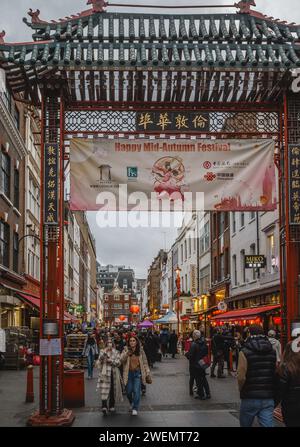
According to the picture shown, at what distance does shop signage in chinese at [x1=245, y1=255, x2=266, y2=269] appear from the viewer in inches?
1254

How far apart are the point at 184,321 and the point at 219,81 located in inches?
2084

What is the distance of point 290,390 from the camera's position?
9086 millimetres

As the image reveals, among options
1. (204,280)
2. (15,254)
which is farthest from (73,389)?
(204,280)

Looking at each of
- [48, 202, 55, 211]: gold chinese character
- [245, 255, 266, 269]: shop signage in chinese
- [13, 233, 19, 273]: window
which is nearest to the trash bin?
[48, 202, 55, 211]: gold chinese character

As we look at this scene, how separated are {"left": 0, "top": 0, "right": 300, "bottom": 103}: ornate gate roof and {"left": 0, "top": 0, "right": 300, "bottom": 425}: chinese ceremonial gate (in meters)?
0.02

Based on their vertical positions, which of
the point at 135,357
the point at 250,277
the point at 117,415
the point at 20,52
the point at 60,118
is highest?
the point at 20,52

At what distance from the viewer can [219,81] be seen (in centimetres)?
1370

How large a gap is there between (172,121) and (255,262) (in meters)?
18.5

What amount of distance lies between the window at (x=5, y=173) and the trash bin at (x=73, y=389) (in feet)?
57.5

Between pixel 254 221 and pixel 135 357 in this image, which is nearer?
pixel 135 357

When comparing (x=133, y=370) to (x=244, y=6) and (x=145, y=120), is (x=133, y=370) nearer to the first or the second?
(x=145, y=120)

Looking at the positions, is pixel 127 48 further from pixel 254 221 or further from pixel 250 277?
pixel 250 277

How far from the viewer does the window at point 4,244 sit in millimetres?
32278
